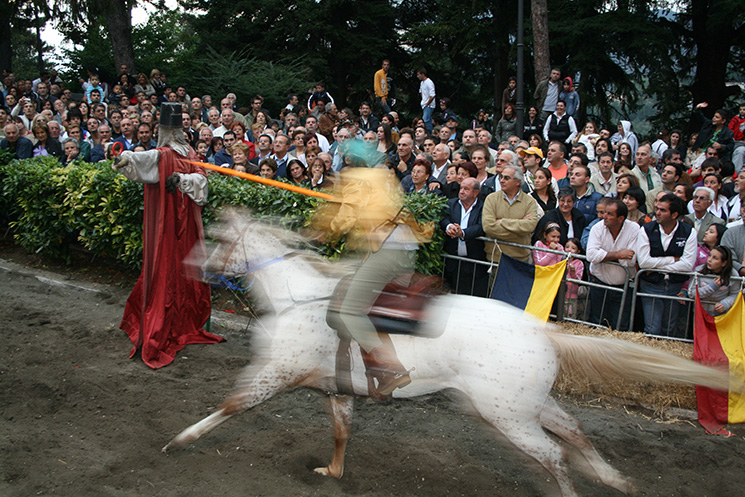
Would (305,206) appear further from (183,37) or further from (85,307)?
(183,37)

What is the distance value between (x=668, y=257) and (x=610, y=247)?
0.57 metres

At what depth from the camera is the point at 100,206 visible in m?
8.08

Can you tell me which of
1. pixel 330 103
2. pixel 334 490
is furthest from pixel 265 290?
pixel 330 103

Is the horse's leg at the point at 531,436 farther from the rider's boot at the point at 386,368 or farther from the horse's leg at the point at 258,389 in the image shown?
the horse's leg at the point at 258,389

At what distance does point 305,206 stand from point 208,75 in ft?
41.7

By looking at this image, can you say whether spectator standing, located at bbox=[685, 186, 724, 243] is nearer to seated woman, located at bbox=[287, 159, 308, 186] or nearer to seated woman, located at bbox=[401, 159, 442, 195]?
seated woman, located at bbox=[401, 159, 442, 195]

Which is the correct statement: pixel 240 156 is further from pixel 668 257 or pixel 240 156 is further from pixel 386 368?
pixel 668 257

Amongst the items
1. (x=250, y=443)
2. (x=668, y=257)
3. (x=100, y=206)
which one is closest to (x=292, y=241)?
(x=250, y=443)

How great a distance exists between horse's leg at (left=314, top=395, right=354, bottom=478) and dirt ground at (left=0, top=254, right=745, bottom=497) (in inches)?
3.0

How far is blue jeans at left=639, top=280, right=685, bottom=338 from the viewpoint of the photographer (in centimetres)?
618

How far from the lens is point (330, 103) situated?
15117 mm

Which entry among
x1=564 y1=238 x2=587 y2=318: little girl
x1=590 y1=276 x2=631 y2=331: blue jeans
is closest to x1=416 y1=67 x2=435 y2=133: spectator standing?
x1=564 y1=238 x2=587 y2=318: little girl

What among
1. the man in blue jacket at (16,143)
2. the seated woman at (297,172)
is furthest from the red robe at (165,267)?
the man in blue jacket at (16,143)

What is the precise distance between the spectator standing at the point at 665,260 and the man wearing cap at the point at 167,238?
4679 millimetres
